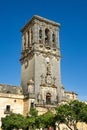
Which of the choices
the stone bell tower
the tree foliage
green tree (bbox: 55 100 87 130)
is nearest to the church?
the stone bell tower

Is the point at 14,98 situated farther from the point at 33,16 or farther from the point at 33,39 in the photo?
the point at 33,16

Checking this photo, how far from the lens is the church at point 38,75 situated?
4719 cm

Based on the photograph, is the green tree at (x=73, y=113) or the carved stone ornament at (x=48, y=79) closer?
the green tree at (x=73, y=113)

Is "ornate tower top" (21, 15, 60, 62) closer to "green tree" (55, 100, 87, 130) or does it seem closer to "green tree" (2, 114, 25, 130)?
"green tree" (2, 114, 25, 130)

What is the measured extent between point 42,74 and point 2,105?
10223 mm

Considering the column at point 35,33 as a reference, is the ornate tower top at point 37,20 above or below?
above

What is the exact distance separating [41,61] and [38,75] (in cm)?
336

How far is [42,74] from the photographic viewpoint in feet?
166

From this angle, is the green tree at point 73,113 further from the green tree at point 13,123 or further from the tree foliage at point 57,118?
the green tree at point 13,123

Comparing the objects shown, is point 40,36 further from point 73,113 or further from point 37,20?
point 73,113

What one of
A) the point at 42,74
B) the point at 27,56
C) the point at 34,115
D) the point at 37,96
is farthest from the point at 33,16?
the point at 34,115

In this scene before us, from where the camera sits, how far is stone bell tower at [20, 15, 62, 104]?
49219mm

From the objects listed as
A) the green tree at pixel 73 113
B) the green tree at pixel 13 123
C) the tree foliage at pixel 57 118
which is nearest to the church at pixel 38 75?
the green tree at pixel 13 123

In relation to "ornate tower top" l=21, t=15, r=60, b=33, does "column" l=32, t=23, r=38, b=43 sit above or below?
below
